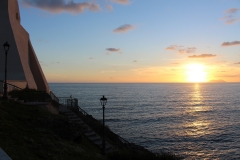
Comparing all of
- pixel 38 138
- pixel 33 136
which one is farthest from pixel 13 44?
pixel 38 138

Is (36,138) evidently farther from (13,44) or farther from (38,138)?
(13,44)

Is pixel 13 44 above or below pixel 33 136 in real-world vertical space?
above

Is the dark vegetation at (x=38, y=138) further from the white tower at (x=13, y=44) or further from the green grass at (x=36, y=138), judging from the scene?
the white tower at (x=13, y=44)

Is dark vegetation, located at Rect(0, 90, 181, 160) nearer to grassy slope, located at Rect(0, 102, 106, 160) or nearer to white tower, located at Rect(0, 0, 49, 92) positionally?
grassy slope, located at Rect(0, 102, 106, 160)

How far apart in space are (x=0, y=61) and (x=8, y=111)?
13555 millimetres

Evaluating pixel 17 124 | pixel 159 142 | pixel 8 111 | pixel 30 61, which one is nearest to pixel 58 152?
pixel 17 124

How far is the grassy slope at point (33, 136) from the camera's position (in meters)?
8.43

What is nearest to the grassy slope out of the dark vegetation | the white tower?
the dark vegetation

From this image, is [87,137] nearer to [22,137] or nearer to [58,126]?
[58,126]

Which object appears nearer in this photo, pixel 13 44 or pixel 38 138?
pixel 38 138

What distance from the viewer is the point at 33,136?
10.5 m

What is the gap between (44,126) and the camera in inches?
496

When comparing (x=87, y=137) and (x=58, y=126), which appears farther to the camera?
(x=87, y=137)

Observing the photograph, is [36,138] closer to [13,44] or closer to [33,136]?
[33,136]
